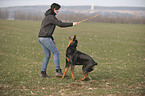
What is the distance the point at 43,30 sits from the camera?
27.3ft

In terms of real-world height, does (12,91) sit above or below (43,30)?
below

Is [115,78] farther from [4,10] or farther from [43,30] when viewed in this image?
[4,10]

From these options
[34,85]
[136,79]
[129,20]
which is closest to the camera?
[34,85]

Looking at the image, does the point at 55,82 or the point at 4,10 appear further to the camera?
the point at 4,10

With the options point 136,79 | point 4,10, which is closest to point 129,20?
point 4,10

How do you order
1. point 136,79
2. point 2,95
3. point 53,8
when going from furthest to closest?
point 136,79 < point 53,8 < point 2,95

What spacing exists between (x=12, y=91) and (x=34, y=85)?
927 millimetres

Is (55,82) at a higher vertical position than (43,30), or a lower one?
lower

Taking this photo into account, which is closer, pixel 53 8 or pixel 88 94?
pixel 88 94

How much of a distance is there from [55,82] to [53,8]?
2633 millimetres

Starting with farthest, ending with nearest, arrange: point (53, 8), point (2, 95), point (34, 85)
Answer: point (53, 8)
point (34, 85)
point (2, 95)

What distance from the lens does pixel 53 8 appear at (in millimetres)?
8273

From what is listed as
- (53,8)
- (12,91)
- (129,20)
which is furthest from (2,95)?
(129,20)

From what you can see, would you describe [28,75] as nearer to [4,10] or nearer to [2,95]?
[2,95]
